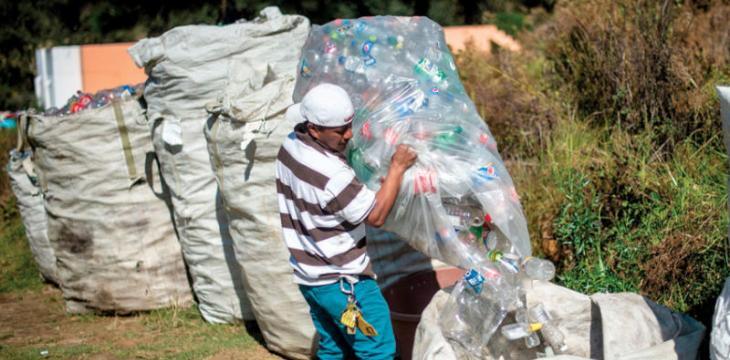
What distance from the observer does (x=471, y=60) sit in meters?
7.13

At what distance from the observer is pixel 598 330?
3.80m

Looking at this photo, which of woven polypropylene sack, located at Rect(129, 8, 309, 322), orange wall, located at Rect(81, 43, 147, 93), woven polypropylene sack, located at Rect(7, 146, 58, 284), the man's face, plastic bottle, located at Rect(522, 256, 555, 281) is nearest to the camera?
the man's face

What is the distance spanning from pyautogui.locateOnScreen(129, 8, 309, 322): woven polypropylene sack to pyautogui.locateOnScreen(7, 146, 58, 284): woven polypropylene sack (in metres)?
1.56

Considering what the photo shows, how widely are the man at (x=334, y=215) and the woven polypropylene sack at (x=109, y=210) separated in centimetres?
202

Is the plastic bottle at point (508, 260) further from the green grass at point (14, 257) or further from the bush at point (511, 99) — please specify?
the green grass at point (14, 257)

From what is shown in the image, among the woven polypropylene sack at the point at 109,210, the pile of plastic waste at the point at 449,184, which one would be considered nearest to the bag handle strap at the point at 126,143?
the woven polypropylene sack at the point at 109,210

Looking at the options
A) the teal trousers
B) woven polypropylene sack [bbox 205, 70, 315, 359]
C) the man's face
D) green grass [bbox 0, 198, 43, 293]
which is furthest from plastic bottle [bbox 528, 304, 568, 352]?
green grass [bbox 0, 198, 43, 293]

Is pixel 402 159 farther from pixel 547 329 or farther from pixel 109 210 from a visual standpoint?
pixel 109 210

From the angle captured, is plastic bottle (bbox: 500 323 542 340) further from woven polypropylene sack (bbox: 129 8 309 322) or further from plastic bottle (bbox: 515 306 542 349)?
woven polypropylene sack (bbox: 129 8 309 322)

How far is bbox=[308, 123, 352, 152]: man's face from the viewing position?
11.1 ft

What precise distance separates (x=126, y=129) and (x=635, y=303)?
3.07m

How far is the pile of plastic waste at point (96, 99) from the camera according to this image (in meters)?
5.41

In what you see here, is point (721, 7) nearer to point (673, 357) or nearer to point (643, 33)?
point (643, 33)

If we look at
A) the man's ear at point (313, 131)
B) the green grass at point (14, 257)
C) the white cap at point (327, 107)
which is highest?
the white cap at point (327, 107)
